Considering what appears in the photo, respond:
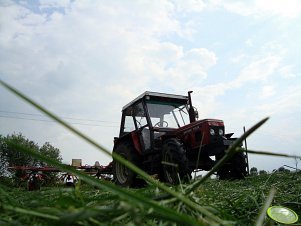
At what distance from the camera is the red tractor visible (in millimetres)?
7020

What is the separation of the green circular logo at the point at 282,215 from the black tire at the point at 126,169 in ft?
21.3

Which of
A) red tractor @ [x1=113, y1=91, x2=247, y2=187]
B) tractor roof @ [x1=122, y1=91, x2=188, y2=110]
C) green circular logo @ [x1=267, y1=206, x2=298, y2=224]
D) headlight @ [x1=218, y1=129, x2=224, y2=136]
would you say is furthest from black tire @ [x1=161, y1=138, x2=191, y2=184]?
green circular logo @ [x1=267, y1=206, x2=298, y2=224]

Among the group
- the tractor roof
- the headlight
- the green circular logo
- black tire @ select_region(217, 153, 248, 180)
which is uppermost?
the tractor roof

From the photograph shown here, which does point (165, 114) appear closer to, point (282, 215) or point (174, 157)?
point (174, 157)

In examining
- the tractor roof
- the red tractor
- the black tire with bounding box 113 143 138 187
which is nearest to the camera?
the red tractor

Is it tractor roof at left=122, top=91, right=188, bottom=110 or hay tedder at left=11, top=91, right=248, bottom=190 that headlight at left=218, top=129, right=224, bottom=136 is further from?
tractor roof at left=122, top=91, right=188, bottom=110

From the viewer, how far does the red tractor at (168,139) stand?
23.0ft

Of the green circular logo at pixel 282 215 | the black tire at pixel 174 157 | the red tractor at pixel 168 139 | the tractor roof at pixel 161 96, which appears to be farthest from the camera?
the tractor roof at pixel 161 96

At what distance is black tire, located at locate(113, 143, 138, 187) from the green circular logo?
6.48m

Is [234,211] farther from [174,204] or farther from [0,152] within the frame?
[0,152]

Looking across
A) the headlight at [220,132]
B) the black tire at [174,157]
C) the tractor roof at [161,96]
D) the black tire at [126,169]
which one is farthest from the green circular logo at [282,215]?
the tractor roof at [161,96]

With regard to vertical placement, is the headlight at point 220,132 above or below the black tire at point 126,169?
above

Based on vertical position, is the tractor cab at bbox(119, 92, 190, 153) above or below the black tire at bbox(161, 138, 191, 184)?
above

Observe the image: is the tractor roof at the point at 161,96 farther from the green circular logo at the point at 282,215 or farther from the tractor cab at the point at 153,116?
the green circular logo at the point at 282,215
